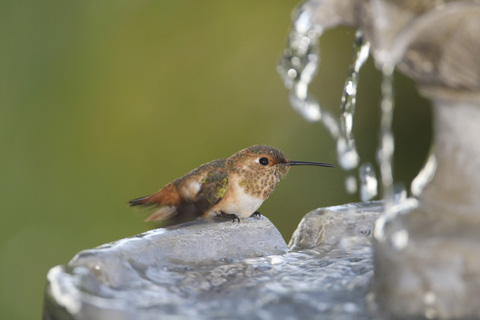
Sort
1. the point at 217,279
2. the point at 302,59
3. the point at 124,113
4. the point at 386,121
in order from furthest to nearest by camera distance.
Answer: the point at 124,113 → the point at 217,279 → the point at 302,59 → the point at 386,121

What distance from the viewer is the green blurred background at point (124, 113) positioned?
4.04 m

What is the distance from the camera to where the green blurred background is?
404cm

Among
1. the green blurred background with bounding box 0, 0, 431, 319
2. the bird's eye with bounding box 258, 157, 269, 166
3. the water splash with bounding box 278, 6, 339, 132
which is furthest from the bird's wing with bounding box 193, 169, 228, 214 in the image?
the green blurred background with bounding box 0, 0, 431, 319

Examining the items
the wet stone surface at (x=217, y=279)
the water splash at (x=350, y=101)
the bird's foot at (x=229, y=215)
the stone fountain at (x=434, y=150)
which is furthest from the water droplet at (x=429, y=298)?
the bird's foot at (x=229, y=215)

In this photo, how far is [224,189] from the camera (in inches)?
79.9

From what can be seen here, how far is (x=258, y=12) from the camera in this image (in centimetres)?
414

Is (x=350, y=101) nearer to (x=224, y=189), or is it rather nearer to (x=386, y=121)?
(x=386, y=121)

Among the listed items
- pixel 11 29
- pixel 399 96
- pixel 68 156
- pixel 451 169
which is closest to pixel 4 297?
pixel 68 156

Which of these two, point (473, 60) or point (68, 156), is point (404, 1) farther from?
point (68, 156)

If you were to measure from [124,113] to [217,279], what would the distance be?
288cm

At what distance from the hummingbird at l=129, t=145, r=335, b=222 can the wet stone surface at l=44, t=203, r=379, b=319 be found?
0.66ft

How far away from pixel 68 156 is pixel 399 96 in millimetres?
1889

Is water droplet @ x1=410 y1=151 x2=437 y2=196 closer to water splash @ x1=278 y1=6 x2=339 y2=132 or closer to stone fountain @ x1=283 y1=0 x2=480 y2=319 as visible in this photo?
stone fountain @ x1=283 y1=0 x2=480 y2=319

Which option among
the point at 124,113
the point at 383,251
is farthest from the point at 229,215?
the point at 124,113
